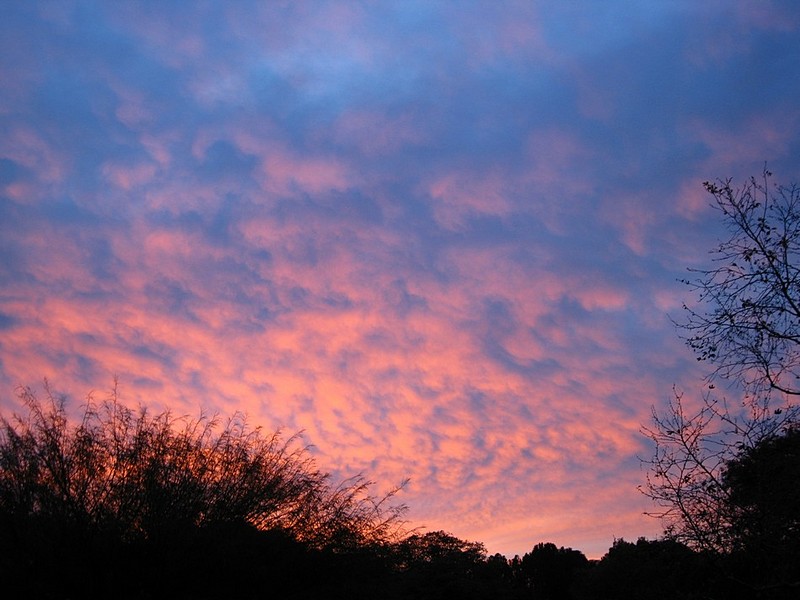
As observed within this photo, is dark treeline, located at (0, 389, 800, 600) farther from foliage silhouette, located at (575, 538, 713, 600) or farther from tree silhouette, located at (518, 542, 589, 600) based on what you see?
tree silhouette, located at (518, 542, 589, 600)

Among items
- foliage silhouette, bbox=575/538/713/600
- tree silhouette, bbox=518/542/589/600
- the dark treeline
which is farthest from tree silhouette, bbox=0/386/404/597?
tree silhouette, bbox=518/542/589/600

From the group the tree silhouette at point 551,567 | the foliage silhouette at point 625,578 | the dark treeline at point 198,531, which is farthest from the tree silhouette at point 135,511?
the tree silhouette at point 551,567

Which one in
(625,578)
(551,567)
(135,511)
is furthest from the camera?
(551,567)

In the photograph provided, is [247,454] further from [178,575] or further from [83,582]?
[83,582]

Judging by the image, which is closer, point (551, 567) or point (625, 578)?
point (625, 578)

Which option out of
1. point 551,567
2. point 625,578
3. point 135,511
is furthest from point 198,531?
point 551,567

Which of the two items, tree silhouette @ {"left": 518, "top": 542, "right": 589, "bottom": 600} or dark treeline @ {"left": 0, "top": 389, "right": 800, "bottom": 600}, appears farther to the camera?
tree silhouette @ {"left": 518, "top": 542, "right": 589, "bottom": 600}

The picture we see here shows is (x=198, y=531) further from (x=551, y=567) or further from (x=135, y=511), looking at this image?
(x=551, y=567)

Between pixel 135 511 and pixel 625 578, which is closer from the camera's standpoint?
pixel 135 511

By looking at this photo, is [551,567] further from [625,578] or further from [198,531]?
[198,531]

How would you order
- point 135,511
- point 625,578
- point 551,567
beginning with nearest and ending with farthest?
1. point 135,511
2. point 625,578
3. point 551,567

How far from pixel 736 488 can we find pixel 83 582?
11.6 metres

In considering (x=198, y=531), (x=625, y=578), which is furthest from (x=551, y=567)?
(x=198, y=531)

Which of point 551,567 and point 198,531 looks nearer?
point 198,531
